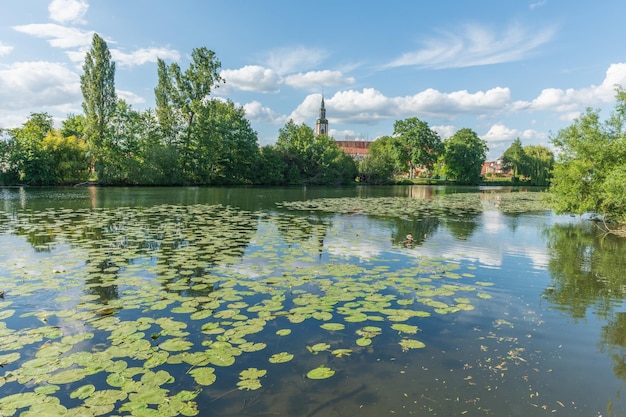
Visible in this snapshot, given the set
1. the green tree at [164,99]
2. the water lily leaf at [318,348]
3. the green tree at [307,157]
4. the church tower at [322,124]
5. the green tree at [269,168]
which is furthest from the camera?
the church tower at [322,124]

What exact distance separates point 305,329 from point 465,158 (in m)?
76.9

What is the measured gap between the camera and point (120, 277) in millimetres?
6711

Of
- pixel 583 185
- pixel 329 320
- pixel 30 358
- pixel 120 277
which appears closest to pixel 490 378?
pixel 329 320

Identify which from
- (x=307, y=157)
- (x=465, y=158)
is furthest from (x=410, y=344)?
(x=465, y=158)

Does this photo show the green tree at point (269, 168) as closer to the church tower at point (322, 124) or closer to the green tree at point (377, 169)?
the green tree at point (377, 169)

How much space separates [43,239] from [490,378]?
11238 millimetres

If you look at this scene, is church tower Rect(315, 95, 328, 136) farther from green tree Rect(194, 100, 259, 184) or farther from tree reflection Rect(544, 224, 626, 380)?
tree reflection Rect(544, 224, 626, 380)

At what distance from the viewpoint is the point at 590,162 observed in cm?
1520

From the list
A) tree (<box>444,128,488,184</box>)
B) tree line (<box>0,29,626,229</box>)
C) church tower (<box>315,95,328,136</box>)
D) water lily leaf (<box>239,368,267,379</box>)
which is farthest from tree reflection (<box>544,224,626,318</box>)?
church tower (<box>315,95,328,136</box>)

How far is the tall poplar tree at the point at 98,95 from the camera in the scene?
1661 inches

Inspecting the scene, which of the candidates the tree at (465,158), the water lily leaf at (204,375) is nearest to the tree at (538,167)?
the tree at (465,158)

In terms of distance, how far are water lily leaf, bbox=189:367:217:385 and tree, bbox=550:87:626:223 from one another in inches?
628

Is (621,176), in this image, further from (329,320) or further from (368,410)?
(368,410)

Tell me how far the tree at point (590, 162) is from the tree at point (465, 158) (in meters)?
60.2
